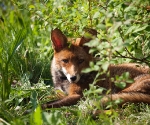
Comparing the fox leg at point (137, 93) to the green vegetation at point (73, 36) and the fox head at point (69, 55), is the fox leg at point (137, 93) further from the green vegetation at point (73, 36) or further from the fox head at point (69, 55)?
the fox head at point (69, 55)

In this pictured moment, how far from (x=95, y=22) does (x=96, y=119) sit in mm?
1405

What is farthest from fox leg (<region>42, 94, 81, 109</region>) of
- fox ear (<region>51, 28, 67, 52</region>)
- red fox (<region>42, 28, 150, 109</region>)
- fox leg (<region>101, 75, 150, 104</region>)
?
fox ear (<region>51, 28, 67, 52</region>)

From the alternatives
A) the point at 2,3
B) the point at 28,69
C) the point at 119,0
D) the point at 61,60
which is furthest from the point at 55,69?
the point at 2,3

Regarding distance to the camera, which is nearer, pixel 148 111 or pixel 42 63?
pixel 148 111

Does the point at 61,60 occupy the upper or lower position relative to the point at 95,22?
lower

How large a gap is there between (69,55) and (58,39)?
0.25m

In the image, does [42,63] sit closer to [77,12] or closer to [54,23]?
[54,23]

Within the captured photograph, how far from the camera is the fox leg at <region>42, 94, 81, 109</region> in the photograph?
466 centimetres

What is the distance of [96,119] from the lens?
416 centimetres

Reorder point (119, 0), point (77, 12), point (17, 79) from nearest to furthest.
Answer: point (119, 0) < point (77, 12) < point (17, 79)

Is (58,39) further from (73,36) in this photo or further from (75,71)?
(75,71)

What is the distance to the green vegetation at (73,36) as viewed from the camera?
3297mm

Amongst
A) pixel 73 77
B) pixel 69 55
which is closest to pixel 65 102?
pixel 73 77

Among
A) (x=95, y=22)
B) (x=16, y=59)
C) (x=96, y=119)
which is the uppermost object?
(x=95, y=22)
